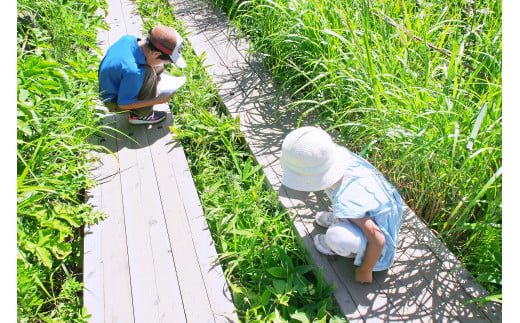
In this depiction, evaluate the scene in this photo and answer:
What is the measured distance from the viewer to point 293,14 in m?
2.92

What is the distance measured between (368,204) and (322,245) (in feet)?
1.23

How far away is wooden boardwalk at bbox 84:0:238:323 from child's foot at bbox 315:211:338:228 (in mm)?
571

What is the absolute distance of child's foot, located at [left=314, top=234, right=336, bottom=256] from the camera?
186 centimetres

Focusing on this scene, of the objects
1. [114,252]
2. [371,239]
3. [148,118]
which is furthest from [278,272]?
[148,118]

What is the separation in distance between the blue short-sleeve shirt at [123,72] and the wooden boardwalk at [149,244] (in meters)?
0.29

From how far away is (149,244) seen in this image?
202cm

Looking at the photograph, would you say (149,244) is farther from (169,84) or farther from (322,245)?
(169,84)

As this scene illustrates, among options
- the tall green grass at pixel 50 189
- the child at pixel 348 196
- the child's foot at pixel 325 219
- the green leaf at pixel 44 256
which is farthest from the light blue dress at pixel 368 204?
the green leaf at pixel 44 256

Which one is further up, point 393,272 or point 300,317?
point 393,272

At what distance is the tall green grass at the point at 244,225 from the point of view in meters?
1.77

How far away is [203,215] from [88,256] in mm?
626

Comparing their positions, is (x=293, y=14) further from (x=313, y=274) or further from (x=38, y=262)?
(x=38, y=262)

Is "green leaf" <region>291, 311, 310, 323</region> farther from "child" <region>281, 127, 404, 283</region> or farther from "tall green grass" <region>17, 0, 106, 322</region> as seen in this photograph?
"tall green grass" <region>17, 0, 106, 322</region>

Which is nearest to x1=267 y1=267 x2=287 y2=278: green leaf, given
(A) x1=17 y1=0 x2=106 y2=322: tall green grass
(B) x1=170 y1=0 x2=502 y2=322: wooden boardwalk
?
(B) x1=170 y1=0 x2=502 y2=322: wooden boardwalk
